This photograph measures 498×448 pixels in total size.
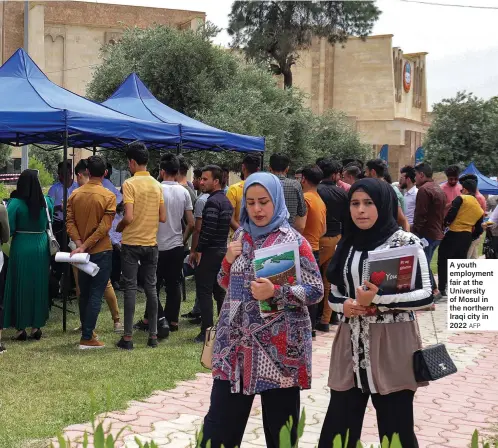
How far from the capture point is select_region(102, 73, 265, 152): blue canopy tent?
12.5m

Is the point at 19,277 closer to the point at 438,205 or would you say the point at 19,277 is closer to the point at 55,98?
the point at 55,98

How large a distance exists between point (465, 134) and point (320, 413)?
37.8 m

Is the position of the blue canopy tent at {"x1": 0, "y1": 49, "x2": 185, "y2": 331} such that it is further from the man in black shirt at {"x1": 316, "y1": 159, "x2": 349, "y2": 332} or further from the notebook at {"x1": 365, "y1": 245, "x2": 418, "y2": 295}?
the notebook at {"x1": 365, "y1": 245, "x2": 418, "y2": 295}

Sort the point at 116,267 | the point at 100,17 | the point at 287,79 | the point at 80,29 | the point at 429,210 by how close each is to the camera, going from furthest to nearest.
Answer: the point at 100,17 < the point at 80,29 < the point at 287,79 < the point at 116,267 < the point at 429,210

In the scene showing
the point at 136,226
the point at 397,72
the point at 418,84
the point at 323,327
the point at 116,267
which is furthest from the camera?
the point at 418,84

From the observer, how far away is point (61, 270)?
11.1 m

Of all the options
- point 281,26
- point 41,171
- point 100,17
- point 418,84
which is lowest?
point 41,171

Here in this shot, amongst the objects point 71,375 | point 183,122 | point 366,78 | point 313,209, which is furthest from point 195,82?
point 366,78

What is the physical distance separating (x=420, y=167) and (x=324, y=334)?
3830mm

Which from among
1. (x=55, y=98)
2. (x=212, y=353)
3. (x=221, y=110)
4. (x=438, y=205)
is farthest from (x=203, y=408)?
(x=221, y=110)

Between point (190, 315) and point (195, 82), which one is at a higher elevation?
point (195, 82)

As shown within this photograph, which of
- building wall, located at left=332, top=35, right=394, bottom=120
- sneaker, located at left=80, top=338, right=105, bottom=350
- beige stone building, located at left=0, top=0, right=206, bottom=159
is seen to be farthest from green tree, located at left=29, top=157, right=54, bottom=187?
building wall, located at left=332, top=35, right=394, bottom=120

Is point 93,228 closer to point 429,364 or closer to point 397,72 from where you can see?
point 429,364

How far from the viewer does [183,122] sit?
13.0 meters
